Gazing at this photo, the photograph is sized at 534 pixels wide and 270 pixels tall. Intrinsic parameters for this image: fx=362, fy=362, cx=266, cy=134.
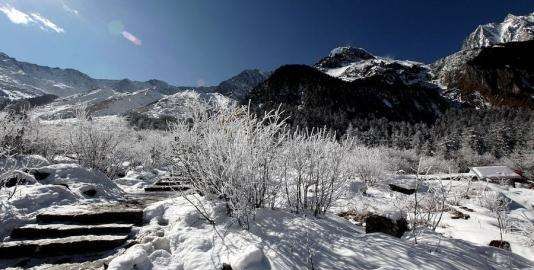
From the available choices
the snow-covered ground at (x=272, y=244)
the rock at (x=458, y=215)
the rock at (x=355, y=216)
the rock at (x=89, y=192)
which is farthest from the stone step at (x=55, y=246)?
the rock at (x=458, y=215)

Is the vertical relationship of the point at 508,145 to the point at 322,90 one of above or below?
below

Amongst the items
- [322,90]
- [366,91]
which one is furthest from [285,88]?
[366,91]

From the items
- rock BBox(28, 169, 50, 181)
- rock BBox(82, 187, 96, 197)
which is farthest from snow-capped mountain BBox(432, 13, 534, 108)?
rock BBox(28, 169, 50, 181)

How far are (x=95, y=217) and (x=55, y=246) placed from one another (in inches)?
53.8

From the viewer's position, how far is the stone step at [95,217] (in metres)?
6.50

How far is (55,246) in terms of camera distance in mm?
5344

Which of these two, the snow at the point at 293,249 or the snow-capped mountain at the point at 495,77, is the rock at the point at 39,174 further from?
the snow-capped mountain at the point at 495,77

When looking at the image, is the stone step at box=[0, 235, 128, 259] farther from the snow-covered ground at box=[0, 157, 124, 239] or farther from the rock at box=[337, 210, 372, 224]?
the rock at box=[337, 210, 372, 224]

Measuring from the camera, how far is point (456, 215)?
406 inches

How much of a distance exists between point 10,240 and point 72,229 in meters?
0.88

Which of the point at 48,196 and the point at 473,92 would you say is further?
the point at 473,92

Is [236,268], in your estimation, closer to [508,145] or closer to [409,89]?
[508,145]

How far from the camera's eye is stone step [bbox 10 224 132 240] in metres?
5.87

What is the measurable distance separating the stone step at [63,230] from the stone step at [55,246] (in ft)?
1.29
